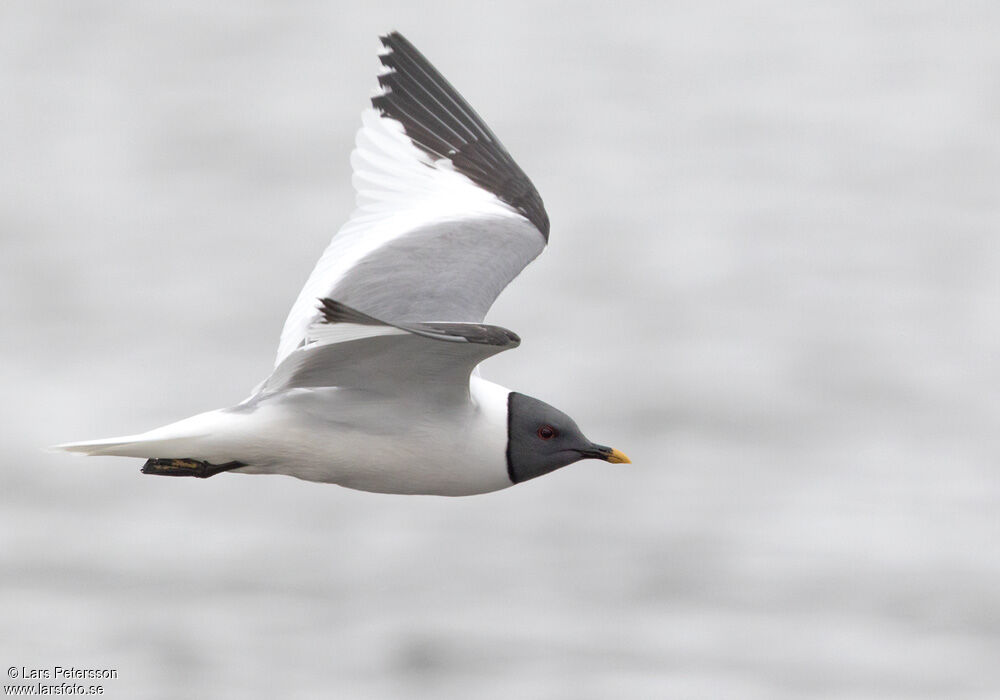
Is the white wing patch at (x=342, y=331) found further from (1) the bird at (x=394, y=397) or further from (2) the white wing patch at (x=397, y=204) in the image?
(2) the white wing patch at (x=397, y=204)

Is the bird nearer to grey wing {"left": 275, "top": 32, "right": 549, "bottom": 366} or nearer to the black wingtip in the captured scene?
grey wing {"left": 275, "top": 32, "right": 549, "bottom": 366}

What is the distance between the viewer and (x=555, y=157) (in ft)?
83.1

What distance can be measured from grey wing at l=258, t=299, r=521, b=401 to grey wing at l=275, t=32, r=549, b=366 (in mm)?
544

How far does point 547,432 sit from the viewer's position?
314 inches

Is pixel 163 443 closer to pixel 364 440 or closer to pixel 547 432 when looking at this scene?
pixel 364 440

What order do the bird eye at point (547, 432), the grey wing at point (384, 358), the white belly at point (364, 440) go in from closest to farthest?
the grey wing at point (384, 358)
the white belly at point (364, 440)
the bird eye at point (547, 432)

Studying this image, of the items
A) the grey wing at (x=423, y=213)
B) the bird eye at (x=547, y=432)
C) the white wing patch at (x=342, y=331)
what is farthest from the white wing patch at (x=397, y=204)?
the white wing patch at (x=342, y=331)

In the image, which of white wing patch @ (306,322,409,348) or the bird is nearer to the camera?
white wing patch @ (306,322,409,348)

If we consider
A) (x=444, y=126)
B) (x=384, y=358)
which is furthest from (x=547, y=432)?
(x=444, y=126)

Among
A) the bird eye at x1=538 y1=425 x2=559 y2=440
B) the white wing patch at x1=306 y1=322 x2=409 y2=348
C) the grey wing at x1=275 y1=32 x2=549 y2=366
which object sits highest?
the grey wing at x1=275 y1=32 x2=549 y2=366

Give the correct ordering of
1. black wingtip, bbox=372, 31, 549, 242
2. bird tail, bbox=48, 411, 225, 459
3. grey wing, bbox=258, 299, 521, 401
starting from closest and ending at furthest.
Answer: grey wing, bbox=258, 299, 521, 401
bird tail, bbox=48, 411, 225, 459
black wingtip, bbox=372, 31, 549, 242

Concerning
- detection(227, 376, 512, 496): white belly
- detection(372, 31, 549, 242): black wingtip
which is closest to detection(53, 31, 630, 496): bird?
detection(227, 376, 512, 496): white belly

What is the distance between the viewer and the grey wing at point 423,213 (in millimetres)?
8398

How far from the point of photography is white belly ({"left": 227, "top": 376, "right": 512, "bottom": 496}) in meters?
7.61
